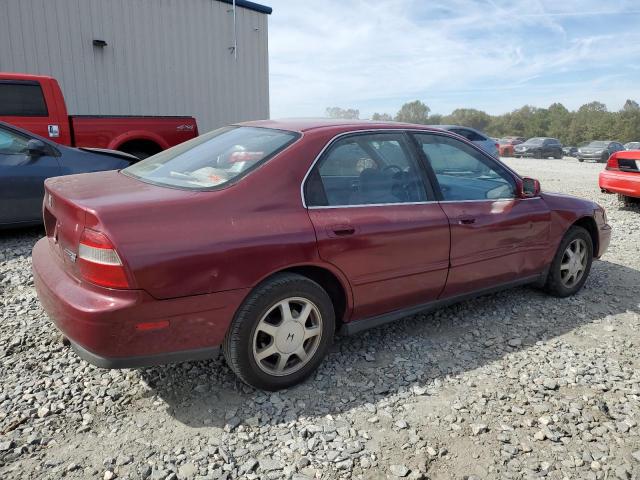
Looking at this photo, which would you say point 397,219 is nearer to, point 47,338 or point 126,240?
point 126,240

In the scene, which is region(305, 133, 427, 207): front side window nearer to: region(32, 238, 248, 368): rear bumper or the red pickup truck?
region(32, 238, 248, 368): rear bumper

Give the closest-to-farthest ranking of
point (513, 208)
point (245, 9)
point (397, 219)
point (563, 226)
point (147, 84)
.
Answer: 1. point (397, 219)
2. point (513, 208)
3. point (563, 226)
4. point (147, 84)
5. point (245, 9)

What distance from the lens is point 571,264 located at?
4.35 meters

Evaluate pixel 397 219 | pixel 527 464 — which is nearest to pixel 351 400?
pixel 527 464

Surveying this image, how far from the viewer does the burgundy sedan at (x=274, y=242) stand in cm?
228

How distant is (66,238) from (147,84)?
1069 centimetres

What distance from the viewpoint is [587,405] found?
110 inches

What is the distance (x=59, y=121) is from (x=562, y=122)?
3055 inches

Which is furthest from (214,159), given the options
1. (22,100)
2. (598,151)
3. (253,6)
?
(598,151)

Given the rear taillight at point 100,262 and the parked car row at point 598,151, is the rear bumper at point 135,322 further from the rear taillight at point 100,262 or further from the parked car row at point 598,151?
the parked car row at point 598,151

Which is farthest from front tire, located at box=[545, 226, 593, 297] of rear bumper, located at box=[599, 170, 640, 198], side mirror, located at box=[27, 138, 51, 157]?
side mirror, located at box=[27, 138, 51, 157]

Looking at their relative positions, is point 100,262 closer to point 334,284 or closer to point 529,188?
point 334,284

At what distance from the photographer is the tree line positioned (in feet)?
198

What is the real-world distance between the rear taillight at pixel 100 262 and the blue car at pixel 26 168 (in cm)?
363
